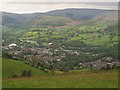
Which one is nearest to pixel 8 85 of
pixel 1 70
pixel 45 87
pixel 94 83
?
pixel 45 87

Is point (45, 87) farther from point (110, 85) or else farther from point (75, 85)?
point (110, 85)

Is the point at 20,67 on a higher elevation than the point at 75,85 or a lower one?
lower

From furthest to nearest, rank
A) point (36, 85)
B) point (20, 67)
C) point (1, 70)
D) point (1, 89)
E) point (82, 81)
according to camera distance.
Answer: point (20, 67)
point (1, 70)
point (82, 81)
point (36, 85)
point (1, 89)

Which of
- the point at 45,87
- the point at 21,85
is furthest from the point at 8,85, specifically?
the point at 45,87

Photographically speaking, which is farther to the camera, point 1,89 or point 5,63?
point 5,63

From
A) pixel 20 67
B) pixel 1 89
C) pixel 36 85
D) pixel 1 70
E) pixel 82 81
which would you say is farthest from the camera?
pixel 20 67

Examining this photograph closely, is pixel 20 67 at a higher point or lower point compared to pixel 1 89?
lower

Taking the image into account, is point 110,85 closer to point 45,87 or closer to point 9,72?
point 45,87

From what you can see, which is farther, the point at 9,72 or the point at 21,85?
the point at 9,72
